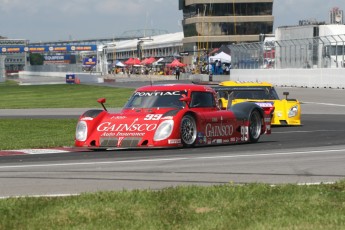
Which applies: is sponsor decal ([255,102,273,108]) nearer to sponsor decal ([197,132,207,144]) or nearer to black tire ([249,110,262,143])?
black tire ([249,110,262,143])

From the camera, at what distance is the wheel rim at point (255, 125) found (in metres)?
19.0

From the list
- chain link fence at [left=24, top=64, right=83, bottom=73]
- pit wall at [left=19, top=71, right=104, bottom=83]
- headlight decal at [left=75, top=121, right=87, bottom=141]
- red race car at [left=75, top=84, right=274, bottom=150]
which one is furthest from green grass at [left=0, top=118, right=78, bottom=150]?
chain link fence at [left=24, top=64, right=83, bottom=73]

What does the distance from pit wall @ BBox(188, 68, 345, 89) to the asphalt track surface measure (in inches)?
1173

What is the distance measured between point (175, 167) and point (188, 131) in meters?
4.08

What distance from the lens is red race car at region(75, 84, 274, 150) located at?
1694 cm

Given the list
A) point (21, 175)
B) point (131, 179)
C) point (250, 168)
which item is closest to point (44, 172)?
point (21, 175)

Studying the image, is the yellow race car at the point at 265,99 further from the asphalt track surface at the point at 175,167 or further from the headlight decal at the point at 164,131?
the headlight decal at the point at 164,131

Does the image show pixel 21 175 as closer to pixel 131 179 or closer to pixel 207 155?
pixel 131 179

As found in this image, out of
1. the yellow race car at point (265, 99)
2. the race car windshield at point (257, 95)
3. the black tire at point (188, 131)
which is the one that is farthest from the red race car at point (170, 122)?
the race car windshield at point (257, 95)

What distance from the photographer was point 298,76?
2165 inches

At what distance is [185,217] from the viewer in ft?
26.6

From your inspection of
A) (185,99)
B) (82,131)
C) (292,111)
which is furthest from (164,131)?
(292,111)

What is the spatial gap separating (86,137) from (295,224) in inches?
398

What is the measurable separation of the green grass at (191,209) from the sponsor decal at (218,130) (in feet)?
25.0
